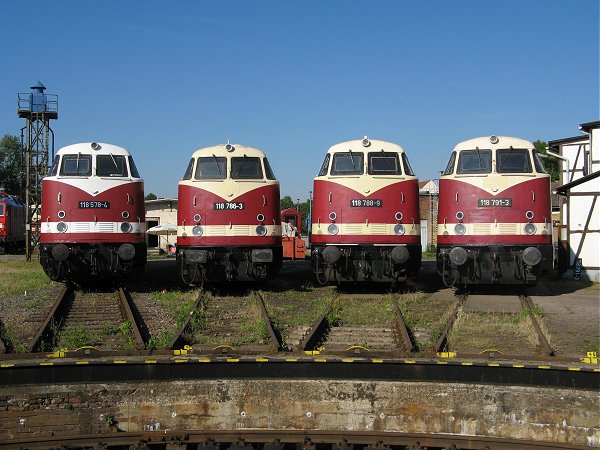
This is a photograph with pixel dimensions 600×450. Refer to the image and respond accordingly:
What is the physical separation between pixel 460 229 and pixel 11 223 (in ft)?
103

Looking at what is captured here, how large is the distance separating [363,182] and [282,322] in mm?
4191

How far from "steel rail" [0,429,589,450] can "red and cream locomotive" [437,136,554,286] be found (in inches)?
215

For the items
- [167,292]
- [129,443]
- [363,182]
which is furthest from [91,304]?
[363,182]

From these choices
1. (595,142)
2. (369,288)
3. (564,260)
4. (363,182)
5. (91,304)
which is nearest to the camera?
(91,304)

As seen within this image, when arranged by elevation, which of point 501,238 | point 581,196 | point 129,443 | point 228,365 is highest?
point 581,196

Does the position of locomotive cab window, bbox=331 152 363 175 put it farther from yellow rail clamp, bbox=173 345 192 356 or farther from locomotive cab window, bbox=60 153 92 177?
yellow rail clamp, bbox=173 345 192 356

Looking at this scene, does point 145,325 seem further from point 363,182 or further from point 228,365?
point 363,182

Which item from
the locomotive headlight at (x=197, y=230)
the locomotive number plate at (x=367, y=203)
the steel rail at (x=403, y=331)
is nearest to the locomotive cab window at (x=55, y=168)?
the locomotive headlight at (x=197, y=230)

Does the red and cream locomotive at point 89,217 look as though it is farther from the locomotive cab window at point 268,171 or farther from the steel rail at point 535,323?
the steel rail at point 535,323

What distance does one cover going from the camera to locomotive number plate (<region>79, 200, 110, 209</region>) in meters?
14.8

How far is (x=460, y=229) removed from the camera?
1452 centimetres

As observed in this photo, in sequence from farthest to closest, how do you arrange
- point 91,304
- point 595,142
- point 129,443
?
point 595,142 < point 91,304 < point 129,443

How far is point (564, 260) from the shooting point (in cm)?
2058

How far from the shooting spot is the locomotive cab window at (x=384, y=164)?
1500cm
